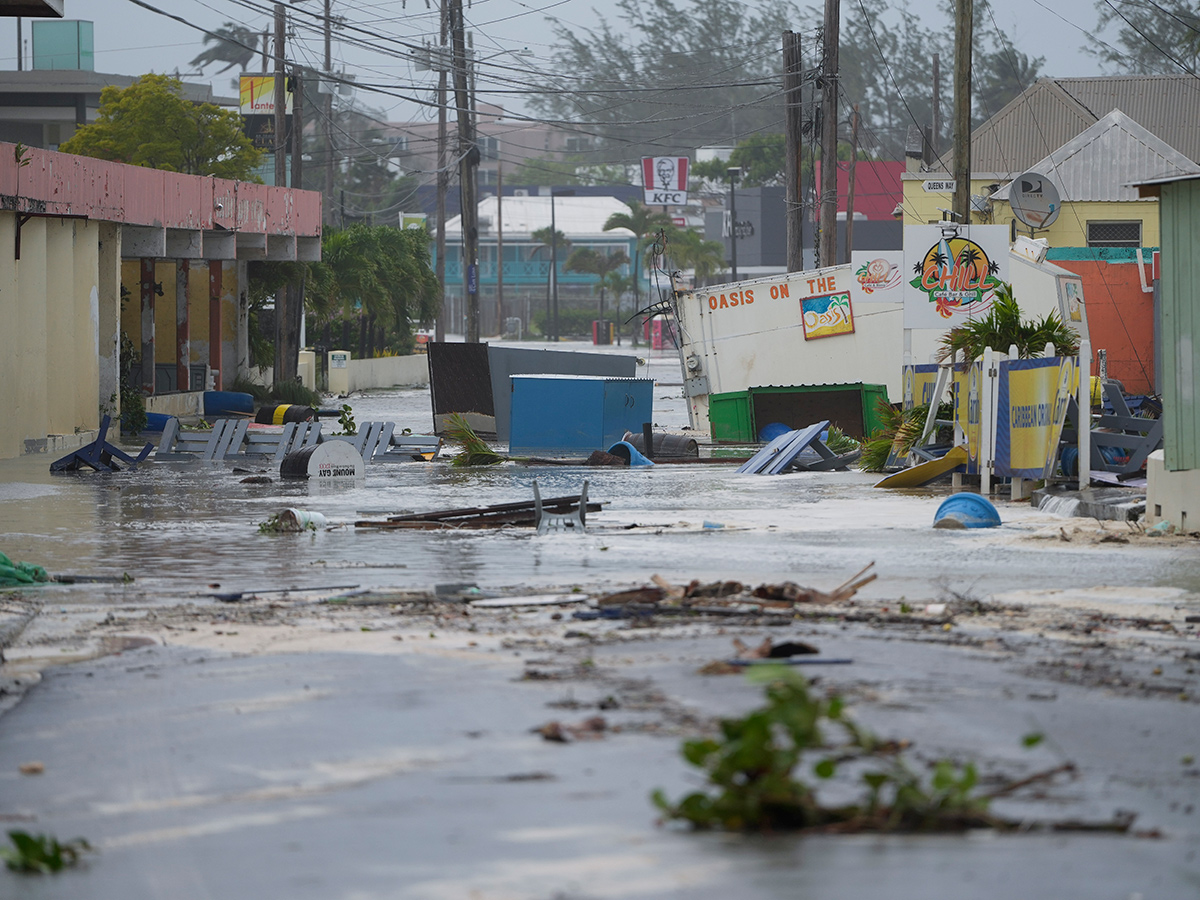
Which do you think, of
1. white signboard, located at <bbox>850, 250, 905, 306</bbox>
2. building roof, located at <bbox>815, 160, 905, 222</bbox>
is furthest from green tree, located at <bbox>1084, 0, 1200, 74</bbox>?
white signboard, located at <bbox>850, 250, 905, 306</bbox>

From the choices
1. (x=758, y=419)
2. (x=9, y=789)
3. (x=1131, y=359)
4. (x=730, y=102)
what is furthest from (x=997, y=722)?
(x=730, y=102)

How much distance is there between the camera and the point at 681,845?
4.22m

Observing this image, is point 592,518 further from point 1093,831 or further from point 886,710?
point 1093,831

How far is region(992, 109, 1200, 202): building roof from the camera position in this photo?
118ft

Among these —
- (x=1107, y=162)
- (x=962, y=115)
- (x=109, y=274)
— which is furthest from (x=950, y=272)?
(x=1107, y=162)

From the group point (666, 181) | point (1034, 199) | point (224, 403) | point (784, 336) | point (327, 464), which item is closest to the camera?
point (327, 464)

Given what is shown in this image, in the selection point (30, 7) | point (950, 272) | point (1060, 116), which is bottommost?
point (950, 272)

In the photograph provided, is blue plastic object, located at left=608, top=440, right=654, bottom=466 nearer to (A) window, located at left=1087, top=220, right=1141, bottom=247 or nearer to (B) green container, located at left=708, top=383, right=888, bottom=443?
(B) green container, located at left=708, top=383, right=888, bottom=443

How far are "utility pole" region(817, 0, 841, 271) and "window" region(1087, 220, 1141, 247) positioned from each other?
7178 millimetres

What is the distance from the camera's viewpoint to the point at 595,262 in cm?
10469

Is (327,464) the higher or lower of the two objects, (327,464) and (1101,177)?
the lower

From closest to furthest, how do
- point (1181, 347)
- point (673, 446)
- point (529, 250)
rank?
point (1181, 347)
point (673, 446)
point (529, 250)

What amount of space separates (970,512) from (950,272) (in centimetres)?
795

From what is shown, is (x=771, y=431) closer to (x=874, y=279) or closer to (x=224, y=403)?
(x=874, y=279)
